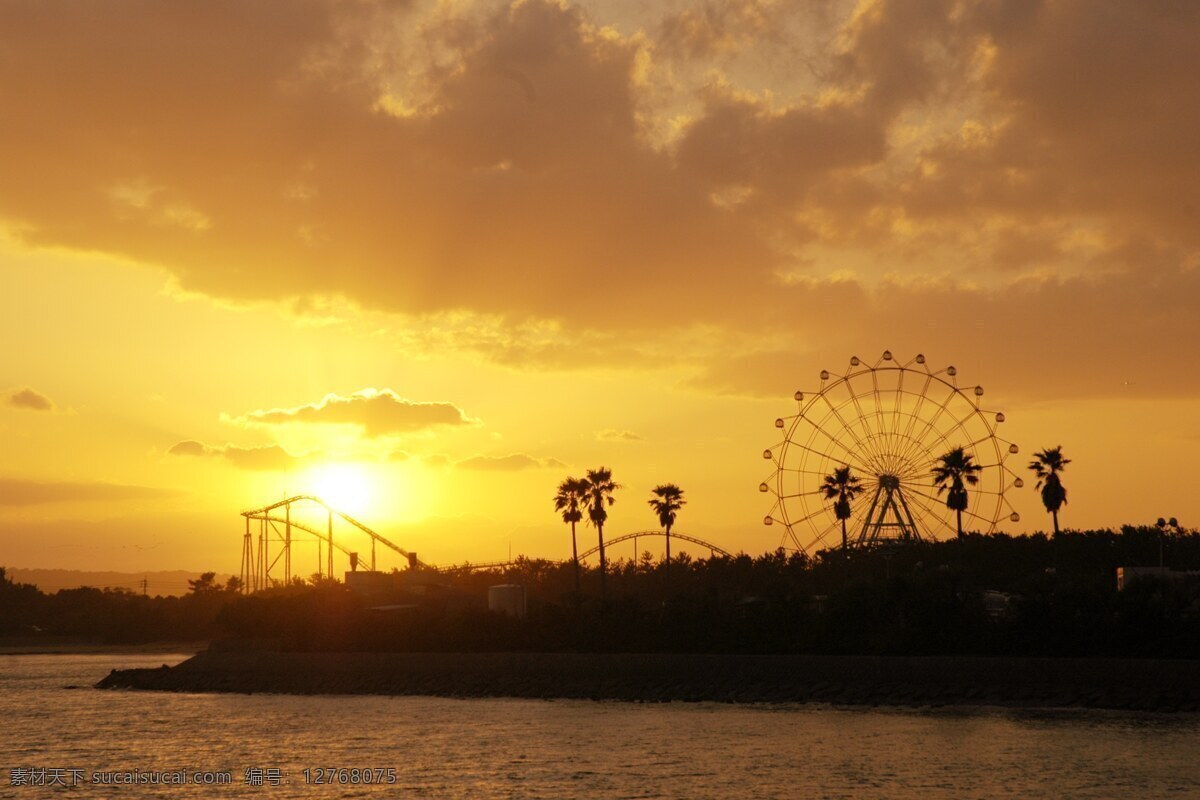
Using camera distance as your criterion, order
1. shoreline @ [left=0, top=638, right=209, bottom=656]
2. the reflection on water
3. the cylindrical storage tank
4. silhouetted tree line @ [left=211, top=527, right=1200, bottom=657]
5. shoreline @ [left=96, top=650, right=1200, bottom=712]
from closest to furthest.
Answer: the reflection on water < shoreline @ [left=96, top=650, right=1200, bottom=712] < silhouetted tree line @ [left=211, top=527, right=1200, bottom=657] < the cylindrical storage tank < shoreline @ [left=0, top=638, right=209, bottom=656]

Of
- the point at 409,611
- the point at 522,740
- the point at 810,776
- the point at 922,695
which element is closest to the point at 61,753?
the point at 522,740

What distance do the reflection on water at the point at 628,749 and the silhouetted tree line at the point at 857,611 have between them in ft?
27.7

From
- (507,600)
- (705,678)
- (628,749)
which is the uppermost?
(507,600)

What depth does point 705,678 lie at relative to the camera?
7625 centimetres

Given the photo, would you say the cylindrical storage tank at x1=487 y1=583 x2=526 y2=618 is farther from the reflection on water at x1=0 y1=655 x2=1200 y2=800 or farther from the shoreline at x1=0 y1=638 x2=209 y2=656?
the shoreline at x1=0 y1=638 x2=209 y2=656

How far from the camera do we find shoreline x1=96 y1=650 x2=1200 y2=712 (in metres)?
63.2

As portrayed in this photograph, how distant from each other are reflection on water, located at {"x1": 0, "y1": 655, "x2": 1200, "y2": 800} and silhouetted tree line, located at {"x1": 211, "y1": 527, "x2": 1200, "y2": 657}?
845 cm

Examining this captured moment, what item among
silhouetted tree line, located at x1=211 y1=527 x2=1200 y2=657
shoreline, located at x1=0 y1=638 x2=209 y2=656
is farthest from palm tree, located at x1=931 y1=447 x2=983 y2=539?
shoreline, located at x1=0 y1=638 x2=209 y2=656

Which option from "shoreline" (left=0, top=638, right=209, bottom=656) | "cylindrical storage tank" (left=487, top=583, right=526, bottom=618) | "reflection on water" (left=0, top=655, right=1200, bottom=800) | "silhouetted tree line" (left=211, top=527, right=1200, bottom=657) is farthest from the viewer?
"shoreline" (left=0, top=638, right=209, bottom=656)

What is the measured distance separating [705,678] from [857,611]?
30.0 feet

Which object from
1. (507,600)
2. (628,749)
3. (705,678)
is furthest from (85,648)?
(628,749)

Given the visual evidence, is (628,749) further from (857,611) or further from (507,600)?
(507,600)

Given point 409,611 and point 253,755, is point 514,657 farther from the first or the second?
point 253,755

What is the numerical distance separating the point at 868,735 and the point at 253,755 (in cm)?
2496
